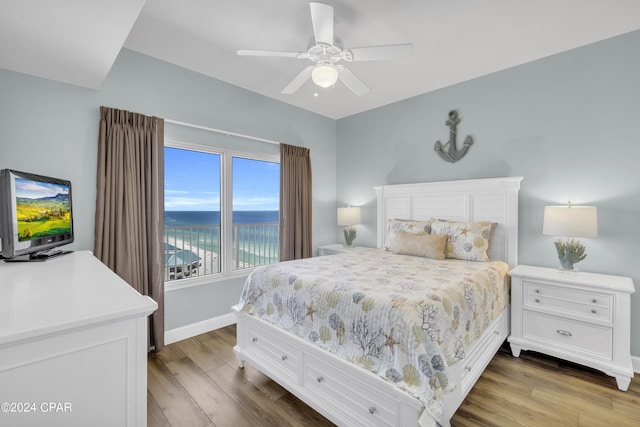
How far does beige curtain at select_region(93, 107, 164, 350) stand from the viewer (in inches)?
97.5

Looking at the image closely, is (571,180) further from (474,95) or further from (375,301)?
(375,301)

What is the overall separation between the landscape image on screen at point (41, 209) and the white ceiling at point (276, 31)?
2.88ft

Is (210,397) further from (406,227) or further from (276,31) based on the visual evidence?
(276,31)

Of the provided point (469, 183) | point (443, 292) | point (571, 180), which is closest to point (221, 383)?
point (443, 292)

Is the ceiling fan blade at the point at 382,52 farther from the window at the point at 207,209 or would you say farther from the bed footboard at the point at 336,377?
the bed footboard at the point at 336,377

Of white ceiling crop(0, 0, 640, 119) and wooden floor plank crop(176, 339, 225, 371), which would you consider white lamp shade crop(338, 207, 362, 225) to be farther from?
wooden floor plank crop(176, 339, 225, 371)

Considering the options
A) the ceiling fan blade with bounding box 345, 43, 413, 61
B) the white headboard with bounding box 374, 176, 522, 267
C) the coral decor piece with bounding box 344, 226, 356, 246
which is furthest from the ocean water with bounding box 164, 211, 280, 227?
the ceiling fan blade with bounding box 345, 43, 413, 61

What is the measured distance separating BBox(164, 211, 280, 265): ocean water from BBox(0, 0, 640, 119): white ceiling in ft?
5.06

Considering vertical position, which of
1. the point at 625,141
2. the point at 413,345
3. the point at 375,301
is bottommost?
the point at 413,345

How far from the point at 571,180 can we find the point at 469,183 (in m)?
0.87

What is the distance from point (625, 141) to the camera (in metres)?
2.46

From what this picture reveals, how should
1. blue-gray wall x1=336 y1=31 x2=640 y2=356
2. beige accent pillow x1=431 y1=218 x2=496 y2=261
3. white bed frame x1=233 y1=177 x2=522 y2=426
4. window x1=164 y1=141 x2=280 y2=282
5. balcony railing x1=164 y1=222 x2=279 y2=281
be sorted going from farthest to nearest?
balcony railing x1=164 y1=222 x2=279 y2=281, window x1=164 y1=141 x2=280 y2=282, beige accent pillow x1=431 y1=218 x2=496 y2=261, blue-gray wall x1=336 y1=31 x2=640 y2=356, white bed frame x1=233 y1=177 x2=522 y2=426

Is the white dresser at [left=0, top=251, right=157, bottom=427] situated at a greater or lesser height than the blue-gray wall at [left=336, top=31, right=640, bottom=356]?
lesser

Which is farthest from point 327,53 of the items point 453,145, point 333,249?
point 333,249
